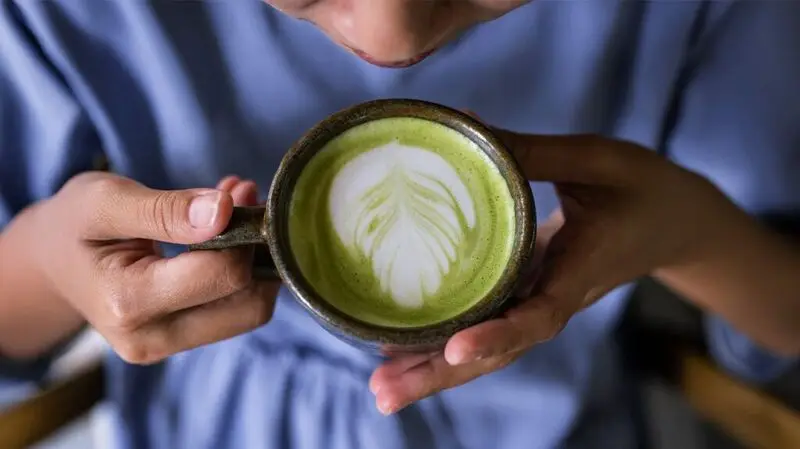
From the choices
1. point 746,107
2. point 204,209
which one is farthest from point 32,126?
point 746,107

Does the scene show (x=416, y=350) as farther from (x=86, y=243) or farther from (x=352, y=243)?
(x=86, y=243)

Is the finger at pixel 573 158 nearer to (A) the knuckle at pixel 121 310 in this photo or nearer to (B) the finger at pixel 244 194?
(B) the finger at pixel 244 194

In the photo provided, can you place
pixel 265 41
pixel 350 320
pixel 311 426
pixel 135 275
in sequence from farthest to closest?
pixel 311 426
pixel 265 41
pixel 135 275
pixel 350 320

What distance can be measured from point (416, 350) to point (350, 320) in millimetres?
53

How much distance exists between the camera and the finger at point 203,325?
2.18 ft

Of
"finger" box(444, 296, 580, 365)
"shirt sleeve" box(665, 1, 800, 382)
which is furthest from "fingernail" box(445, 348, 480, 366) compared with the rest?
"shirt sleeve" box(665, 1, 800, 382)

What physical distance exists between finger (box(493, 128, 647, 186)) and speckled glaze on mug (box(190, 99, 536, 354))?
105mm

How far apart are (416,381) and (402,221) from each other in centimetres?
13

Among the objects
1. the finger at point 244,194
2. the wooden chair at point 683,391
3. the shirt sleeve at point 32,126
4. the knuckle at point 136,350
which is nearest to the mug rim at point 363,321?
the finger at point 244,194

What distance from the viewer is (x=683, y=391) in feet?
3.09

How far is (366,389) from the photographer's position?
88 centimetres

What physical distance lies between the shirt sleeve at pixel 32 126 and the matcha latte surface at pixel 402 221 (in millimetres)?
328

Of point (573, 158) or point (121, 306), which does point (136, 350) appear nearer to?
point (121, 306)

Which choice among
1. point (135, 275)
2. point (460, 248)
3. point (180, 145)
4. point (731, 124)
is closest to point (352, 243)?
point (460, 248)
